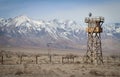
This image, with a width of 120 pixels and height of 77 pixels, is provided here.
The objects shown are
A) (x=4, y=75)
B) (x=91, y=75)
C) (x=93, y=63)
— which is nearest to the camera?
(x=4, y=75)

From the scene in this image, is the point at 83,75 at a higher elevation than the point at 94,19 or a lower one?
lower

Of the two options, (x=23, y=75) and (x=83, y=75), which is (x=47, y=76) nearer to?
(x=23, y=75)

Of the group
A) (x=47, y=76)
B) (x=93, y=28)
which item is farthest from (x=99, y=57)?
(x=47, y=76)

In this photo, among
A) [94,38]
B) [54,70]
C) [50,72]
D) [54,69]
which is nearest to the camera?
[50,72]

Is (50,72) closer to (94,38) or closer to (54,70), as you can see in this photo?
(54,70)

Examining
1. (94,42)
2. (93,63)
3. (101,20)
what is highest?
(101,20)

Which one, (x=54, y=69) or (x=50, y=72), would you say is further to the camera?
(x=54, y=69)

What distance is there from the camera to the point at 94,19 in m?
60.3

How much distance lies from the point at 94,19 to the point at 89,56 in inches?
281

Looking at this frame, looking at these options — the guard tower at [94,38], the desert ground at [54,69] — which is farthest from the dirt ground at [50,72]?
the guard tower at [94,38]

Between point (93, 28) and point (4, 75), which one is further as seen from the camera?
point (93, 28)

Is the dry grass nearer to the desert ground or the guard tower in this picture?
the desert ground

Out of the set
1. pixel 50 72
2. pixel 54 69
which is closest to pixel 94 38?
pixel 54 69

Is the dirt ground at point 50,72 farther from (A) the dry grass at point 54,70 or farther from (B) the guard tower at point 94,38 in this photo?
(B) the guard tower at point 94,38
